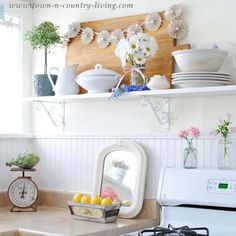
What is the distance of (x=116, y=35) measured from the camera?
118 inches

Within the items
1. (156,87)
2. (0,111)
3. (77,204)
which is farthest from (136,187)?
(0,111)

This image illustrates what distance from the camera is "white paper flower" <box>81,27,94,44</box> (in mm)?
3102

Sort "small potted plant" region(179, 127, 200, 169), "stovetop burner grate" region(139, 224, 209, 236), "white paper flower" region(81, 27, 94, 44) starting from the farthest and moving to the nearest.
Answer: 1. "white paper flower" region(81, 27, 94, 44)
2. "small potted plant" region(179, 127, 200, 169)
3. "stovetop burner grate" region(139, 224, 209, 236)

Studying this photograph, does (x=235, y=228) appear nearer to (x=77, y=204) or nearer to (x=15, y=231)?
(x=77, y=204)

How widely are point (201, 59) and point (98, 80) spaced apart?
604 millimetres

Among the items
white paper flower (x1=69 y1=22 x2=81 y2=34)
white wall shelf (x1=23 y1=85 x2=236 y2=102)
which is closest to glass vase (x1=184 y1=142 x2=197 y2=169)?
white wall shelf (x1=23 y1=85 x2=236 y2=102)

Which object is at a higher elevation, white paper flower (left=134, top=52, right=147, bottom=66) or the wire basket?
white paper flower (left=134, top=52, right=147, bottom=66)

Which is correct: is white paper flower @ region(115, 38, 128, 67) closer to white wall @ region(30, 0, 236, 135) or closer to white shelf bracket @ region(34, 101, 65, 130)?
white wall @ region(30, 0, 236, 135)

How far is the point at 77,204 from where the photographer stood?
266cm

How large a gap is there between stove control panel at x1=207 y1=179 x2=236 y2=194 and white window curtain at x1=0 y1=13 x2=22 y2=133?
1.38 metres

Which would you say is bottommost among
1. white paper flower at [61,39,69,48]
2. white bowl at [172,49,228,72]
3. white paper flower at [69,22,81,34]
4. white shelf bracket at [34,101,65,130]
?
white shelf bracket at [34,101,65,130]

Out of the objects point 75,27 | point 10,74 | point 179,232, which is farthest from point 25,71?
point 179,232

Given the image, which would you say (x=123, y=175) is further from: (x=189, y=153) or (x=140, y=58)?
(x=140, y=58)

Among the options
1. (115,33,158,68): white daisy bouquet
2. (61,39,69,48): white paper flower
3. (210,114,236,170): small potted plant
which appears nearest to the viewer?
(210,114,236,170): small potted plant
